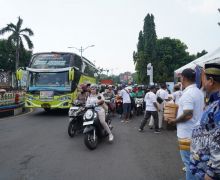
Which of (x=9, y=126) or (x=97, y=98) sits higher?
(x=97, y=98)

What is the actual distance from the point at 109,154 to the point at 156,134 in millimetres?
3423

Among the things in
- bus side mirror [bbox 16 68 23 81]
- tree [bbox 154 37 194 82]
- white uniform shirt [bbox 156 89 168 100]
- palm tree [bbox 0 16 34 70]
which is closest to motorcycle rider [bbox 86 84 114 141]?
white uniform shirt [bbox 156 89 168 100]

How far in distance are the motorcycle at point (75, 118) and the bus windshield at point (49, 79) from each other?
21.4 ft

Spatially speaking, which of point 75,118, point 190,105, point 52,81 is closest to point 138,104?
point 52,81

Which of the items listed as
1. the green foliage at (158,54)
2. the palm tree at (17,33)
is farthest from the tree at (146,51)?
the palm tree at (17,33)

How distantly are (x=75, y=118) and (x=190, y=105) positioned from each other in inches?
237

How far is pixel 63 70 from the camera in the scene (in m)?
16.4

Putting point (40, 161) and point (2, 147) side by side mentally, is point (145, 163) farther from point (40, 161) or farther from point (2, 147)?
point (2, 147)

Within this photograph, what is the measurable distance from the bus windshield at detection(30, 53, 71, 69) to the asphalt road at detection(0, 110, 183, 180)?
6.50 m

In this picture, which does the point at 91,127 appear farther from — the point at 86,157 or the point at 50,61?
the point at 50,61

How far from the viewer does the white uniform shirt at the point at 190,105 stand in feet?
13.2

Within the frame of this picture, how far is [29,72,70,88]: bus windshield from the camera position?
54.4 ft

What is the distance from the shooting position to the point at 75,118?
9648 millimetres

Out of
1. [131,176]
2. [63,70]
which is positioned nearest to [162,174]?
[131,176]
